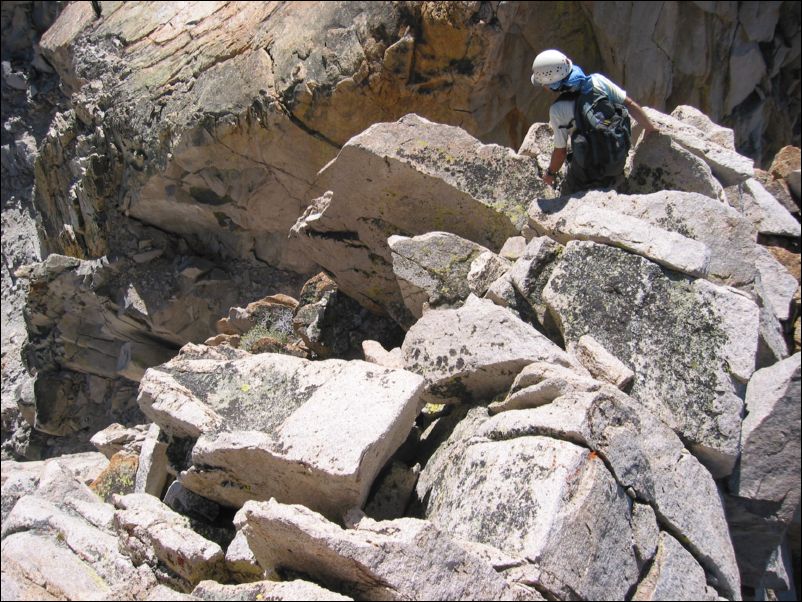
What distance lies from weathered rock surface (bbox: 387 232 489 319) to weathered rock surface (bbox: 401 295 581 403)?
0.73 metres

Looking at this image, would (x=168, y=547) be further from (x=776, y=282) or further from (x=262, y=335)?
(x=776, y=282)

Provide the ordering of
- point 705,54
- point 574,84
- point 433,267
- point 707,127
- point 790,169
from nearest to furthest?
point 574,84
point 433,267
point 707,127
point 790,169
point 705,54

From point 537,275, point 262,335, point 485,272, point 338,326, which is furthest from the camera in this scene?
point 262,335

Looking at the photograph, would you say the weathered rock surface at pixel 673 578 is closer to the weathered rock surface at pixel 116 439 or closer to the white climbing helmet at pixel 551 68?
the white climbing helmet at pixel 551 68

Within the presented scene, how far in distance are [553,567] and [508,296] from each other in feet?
7.93

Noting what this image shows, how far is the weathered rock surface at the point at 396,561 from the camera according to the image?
3.45 meters

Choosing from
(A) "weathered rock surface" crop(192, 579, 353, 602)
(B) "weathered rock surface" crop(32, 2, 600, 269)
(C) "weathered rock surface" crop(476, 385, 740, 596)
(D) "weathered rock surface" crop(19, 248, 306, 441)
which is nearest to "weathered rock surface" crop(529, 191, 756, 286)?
(C) "weathered rock surface" crop(476, 385, 740, 596)

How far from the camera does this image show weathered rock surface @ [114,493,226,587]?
4160mm

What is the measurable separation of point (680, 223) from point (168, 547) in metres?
4.32

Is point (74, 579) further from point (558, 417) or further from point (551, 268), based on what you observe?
point (551, 268)

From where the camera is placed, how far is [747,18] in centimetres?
1155

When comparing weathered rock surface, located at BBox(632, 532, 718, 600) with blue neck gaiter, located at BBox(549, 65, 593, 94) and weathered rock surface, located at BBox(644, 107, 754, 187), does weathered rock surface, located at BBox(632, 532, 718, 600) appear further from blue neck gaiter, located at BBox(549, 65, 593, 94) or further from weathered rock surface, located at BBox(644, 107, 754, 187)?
weathered rock surface, located at BBox(644, 107, 754, 187)

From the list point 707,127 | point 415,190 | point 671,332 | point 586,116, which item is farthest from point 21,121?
point 671,332

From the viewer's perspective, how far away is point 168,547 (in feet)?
13.8
